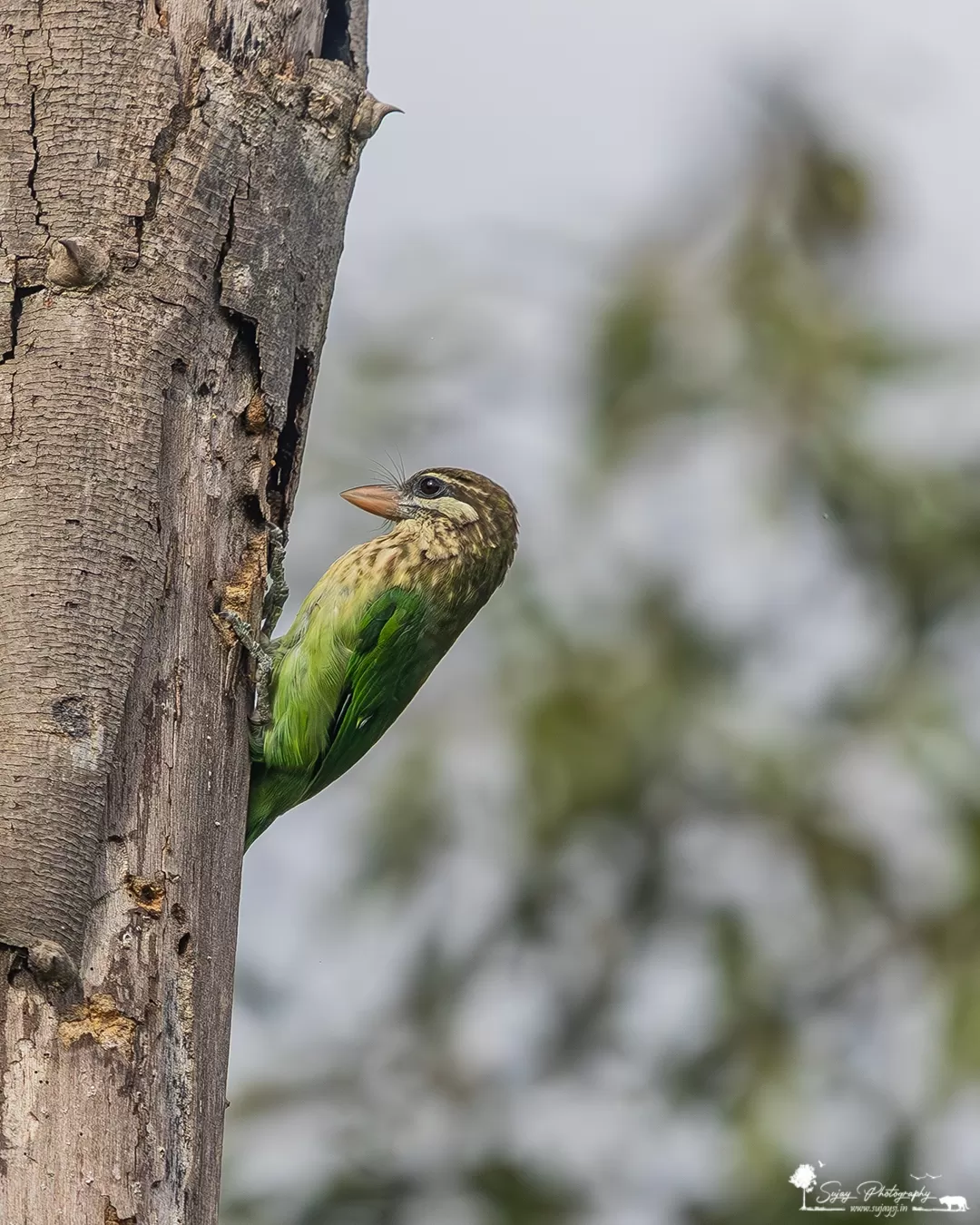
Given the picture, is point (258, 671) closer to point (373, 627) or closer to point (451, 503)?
point (373, 627)

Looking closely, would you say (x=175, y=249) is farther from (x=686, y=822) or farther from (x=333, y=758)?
(x=686, y=822)

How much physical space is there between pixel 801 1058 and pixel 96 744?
7080 mm

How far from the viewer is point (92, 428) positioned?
11.0 feet

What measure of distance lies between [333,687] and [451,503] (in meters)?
1.02

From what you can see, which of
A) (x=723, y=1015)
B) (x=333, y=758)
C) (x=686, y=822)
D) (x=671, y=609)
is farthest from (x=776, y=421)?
(x=333, y=758)

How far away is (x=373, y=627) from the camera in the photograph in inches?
205

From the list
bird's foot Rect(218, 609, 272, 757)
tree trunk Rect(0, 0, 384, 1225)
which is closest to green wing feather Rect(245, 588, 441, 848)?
bird's foot Rect(218, 609, 272, 757)

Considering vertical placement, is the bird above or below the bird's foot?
above

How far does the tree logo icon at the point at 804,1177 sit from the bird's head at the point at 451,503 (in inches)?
174

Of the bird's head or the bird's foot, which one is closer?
the bird's foot

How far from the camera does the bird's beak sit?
579cm

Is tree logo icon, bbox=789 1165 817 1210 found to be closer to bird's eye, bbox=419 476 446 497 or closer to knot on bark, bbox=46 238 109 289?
bird's eye, bbox=419 476 446 497

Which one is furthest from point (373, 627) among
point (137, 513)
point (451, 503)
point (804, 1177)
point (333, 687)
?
point (804, 1177)

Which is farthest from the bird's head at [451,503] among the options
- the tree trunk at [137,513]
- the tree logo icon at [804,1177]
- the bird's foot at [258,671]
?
the tree logo icon at [804,1177]
